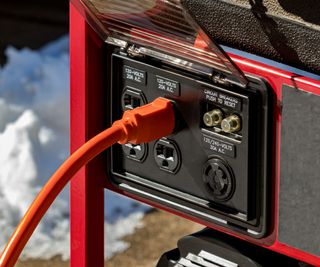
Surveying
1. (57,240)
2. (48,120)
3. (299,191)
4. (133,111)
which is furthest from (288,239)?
(48,120)

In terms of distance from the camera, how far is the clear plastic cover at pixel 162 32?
100 centimetres

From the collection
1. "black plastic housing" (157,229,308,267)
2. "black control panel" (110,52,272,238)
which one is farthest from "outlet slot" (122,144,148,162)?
"black plastic housing" (157,229,308,267)

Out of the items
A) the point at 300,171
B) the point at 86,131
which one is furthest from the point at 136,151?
the point at 300,171

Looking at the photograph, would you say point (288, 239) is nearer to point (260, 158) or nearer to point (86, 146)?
point (260, 158)

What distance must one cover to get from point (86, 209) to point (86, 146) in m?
0.16

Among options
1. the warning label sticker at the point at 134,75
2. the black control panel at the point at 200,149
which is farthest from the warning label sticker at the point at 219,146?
the warning label sticker at the point at 134,75

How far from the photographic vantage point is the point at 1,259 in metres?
1.03

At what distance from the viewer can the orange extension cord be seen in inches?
41.3

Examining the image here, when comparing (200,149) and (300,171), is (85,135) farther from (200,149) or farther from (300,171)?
(300,171)

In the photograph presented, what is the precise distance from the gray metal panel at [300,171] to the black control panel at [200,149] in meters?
0.02

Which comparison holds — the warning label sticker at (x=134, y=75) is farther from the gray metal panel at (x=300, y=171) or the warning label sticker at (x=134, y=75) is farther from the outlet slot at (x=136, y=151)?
the gray metal panel at (x=300, y=171)

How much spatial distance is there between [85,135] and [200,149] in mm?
167

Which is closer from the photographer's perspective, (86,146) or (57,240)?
(86,146)

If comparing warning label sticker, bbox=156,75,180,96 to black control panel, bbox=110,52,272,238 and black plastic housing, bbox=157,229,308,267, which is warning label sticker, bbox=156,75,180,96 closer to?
black control panel, bbox=110,52,272,238
